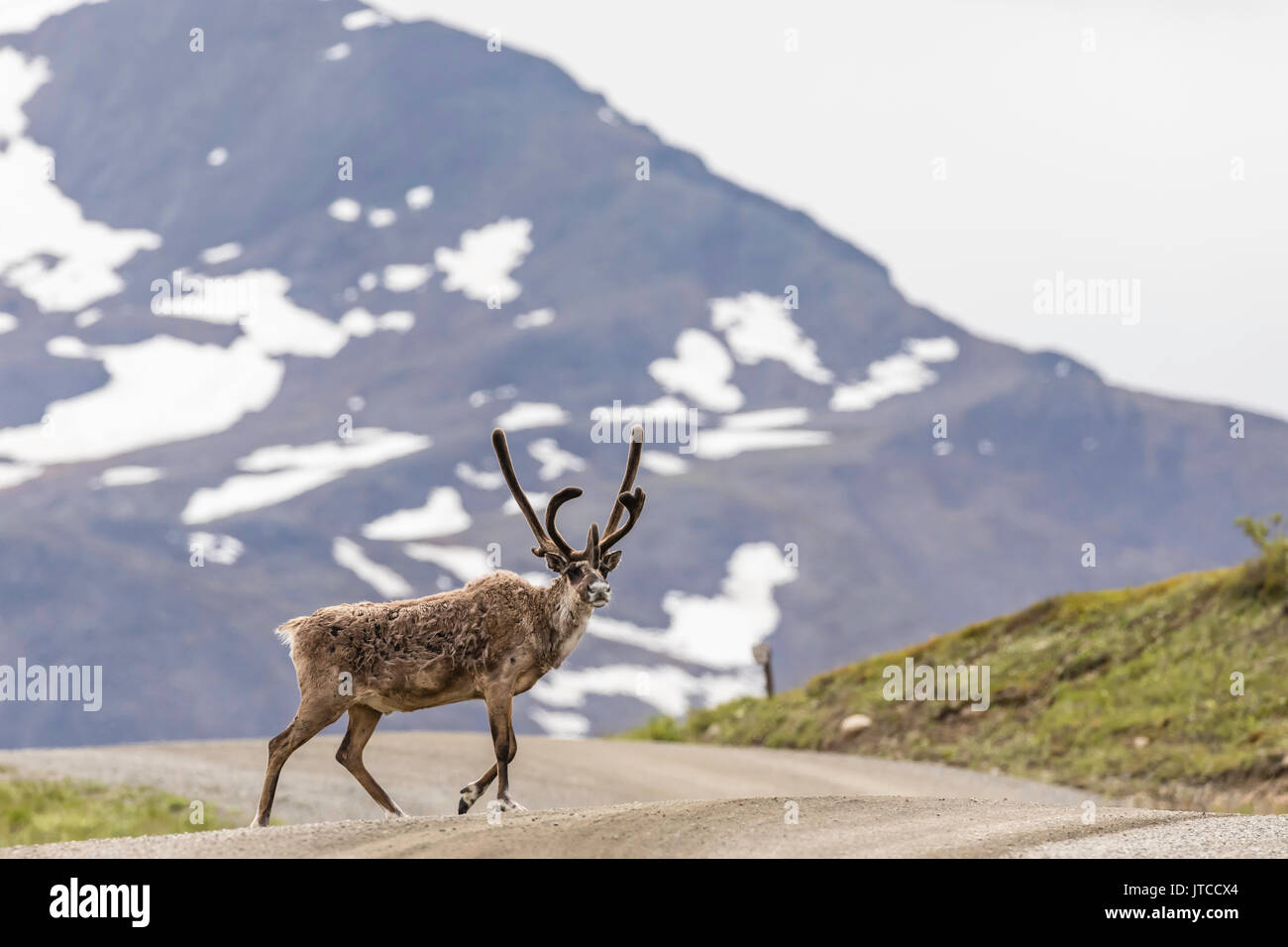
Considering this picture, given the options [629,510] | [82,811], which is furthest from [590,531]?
[82,811]

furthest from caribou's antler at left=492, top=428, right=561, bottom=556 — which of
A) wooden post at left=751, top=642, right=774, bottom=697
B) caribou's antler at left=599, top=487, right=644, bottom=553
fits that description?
wooden post at left=751, top=642, right=774, bottom=697

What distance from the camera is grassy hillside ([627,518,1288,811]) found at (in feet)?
81.2

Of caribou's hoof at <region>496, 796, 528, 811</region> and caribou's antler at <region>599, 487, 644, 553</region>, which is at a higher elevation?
caribou's antler at <region>599, 487, 644, 553</region>

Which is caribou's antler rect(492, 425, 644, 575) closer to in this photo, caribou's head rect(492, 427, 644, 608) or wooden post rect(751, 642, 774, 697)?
caribou's head rect(492, 427, 644, 608)

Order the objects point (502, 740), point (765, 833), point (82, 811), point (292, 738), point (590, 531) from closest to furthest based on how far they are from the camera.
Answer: point (765, 833)
point (292, 738)
point (502, 740)
point (590, 531)
point (82, 811)

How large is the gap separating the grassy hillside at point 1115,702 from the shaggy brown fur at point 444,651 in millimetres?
13610

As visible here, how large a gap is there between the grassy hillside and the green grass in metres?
13.1

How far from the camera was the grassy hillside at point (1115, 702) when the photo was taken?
24750mm

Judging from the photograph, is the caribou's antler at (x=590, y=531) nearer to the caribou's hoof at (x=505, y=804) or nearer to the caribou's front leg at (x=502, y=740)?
the caribou's front leg at (x=502, y=740)

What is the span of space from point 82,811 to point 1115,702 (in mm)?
16418

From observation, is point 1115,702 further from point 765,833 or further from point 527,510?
point 765,833

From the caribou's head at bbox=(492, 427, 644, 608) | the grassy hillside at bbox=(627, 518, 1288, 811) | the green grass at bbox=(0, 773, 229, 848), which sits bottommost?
the green grass at bbox=(0, 773, 229, 848)

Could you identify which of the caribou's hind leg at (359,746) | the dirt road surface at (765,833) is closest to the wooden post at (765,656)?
the dirt road surface at (765,833)

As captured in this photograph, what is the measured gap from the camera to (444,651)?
36.6ft
